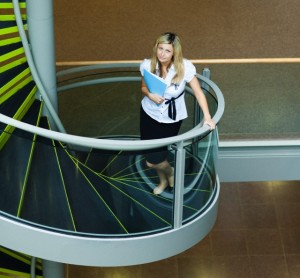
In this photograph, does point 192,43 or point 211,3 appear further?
point 211,3

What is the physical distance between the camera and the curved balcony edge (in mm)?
5094

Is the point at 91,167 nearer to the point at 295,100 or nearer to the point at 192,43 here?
the point at 295,100

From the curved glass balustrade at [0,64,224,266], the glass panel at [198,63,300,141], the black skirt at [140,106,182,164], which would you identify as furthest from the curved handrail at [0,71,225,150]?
the glass panel at [198,63,300,141]

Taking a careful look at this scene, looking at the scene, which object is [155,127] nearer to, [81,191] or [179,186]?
[179,186]

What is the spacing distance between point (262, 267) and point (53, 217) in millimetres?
5773

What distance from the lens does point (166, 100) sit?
554 centimetres

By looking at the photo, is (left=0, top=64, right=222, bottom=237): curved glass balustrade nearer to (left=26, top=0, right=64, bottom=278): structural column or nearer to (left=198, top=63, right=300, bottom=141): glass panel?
(left=26, top=0, right=64, bottom=278): structural column

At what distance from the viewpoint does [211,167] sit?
564 cm

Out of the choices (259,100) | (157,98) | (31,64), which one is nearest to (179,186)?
(157,98)

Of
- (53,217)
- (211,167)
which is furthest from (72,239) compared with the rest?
(211,167)

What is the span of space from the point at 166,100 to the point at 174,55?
0.39 metres

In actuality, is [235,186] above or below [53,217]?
below

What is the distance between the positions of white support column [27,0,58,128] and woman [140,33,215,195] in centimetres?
75

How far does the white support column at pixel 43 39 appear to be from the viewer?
212 inches
